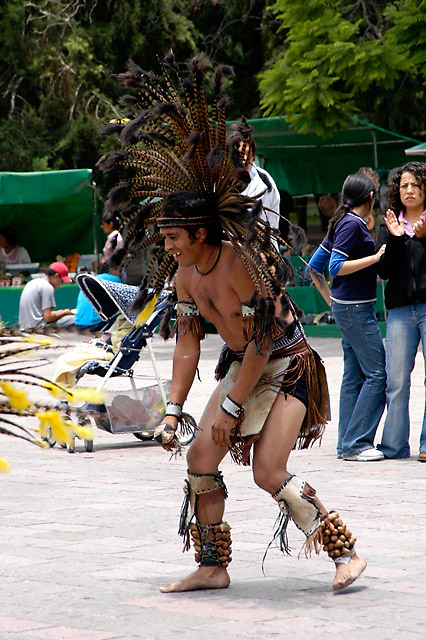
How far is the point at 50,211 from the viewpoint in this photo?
1945cm

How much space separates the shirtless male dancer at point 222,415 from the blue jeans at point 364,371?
3124 millimetres

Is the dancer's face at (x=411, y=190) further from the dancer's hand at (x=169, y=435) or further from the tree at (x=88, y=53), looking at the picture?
the tree at (x=88, y=53)

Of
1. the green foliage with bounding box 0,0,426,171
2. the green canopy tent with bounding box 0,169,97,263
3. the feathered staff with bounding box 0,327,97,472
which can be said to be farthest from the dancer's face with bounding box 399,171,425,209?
the green foliage with bounding box 0,0,426,171

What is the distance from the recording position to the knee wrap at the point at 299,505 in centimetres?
456

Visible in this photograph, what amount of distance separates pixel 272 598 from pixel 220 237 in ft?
4.95

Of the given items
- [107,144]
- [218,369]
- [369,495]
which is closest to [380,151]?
[107,144]

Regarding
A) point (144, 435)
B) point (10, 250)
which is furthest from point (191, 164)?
point (10, 250)

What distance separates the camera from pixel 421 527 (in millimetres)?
5809

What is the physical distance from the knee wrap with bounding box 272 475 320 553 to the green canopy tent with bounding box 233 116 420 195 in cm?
1192

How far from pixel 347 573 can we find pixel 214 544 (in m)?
0.58

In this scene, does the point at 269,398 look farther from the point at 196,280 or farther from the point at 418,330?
the point at 418,330

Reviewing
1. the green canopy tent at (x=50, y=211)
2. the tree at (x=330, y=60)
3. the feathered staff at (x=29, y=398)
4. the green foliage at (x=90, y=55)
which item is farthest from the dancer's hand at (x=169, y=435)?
the green foliage at (x=90, y=55)

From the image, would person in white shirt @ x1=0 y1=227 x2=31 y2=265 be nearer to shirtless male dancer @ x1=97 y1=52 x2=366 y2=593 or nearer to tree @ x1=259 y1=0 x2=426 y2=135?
tree @ x1=259 y1=0 x2=426 y2=135

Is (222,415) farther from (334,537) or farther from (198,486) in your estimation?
(334,537)
